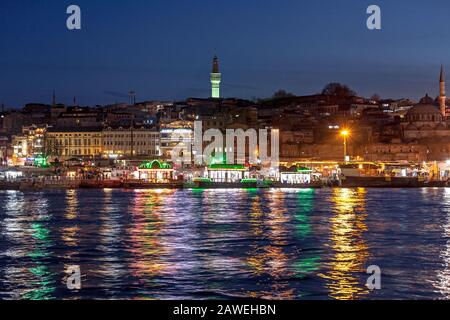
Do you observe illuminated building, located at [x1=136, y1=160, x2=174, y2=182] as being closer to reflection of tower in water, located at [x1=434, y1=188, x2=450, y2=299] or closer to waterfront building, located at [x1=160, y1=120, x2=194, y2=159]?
waterfront building, located at [x1=160, y1=120, x2=194, y2=159]

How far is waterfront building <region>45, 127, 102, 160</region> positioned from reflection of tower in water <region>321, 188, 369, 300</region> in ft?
130

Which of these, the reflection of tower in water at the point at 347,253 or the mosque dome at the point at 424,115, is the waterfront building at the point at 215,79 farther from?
the reflection of tower in water at the point at 347,253

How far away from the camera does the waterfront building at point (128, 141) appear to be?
204 feet

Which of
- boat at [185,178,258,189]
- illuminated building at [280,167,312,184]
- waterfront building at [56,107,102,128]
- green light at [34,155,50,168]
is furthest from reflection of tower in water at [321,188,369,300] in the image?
waterfront building at [56,107,102,128]

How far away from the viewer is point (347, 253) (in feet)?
48.9

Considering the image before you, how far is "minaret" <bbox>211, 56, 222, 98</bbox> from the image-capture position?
82688 millimetres

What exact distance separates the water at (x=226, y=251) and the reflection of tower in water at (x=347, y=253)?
2cm

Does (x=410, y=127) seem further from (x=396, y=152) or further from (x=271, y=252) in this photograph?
(x=271, y=252)

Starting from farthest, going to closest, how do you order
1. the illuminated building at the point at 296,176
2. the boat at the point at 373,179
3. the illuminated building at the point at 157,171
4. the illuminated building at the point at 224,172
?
the illuminated building at the point at 157,171, the boat at the point at 373,179, the illuminated building at the point at 224,172, the illuminated building at the point at 296,176

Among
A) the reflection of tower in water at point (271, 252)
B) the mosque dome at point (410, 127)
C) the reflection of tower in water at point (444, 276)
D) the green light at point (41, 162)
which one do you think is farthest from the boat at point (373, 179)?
the reflection of tower in water at point (444, 276)

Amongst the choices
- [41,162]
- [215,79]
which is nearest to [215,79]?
[215,79]
